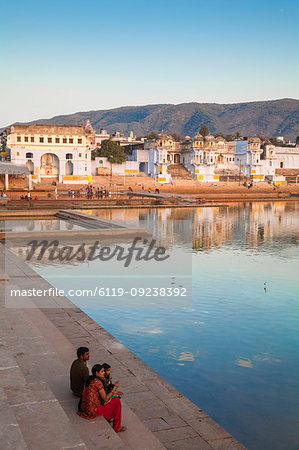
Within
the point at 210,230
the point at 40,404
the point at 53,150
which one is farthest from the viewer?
the point at 53,150

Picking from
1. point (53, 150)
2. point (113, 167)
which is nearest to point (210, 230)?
point (53, 150)

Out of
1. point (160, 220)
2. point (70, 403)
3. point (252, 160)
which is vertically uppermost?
point (252, 160)

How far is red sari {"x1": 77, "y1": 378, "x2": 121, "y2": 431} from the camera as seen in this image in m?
6.38

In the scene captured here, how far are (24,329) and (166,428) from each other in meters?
4.37

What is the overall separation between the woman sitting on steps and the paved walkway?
100 mm

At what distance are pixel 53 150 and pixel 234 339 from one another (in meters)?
64.7

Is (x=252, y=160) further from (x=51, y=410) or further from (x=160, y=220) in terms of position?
(x=51, y=410)

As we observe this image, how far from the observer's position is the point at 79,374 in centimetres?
694

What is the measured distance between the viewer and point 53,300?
1334 centimetres

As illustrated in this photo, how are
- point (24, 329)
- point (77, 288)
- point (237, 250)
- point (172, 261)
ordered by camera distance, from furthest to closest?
point (237, 250)
point (172, 261)
point (77, 288)
point (24, 329)

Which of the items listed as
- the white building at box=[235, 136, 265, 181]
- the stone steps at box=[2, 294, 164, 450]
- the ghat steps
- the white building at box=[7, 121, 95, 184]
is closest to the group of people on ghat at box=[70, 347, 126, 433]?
the stone steps at box=[2, 294, 164, 450]

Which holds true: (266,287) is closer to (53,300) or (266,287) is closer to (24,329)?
(53,300)

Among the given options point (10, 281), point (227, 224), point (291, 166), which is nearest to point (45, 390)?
point (10, 281)

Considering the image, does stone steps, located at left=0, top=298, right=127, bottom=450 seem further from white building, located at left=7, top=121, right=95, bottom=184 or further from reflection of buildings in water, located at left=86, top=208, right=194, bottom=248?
white building, located at left=7, top=121, right=95, bottom=184
